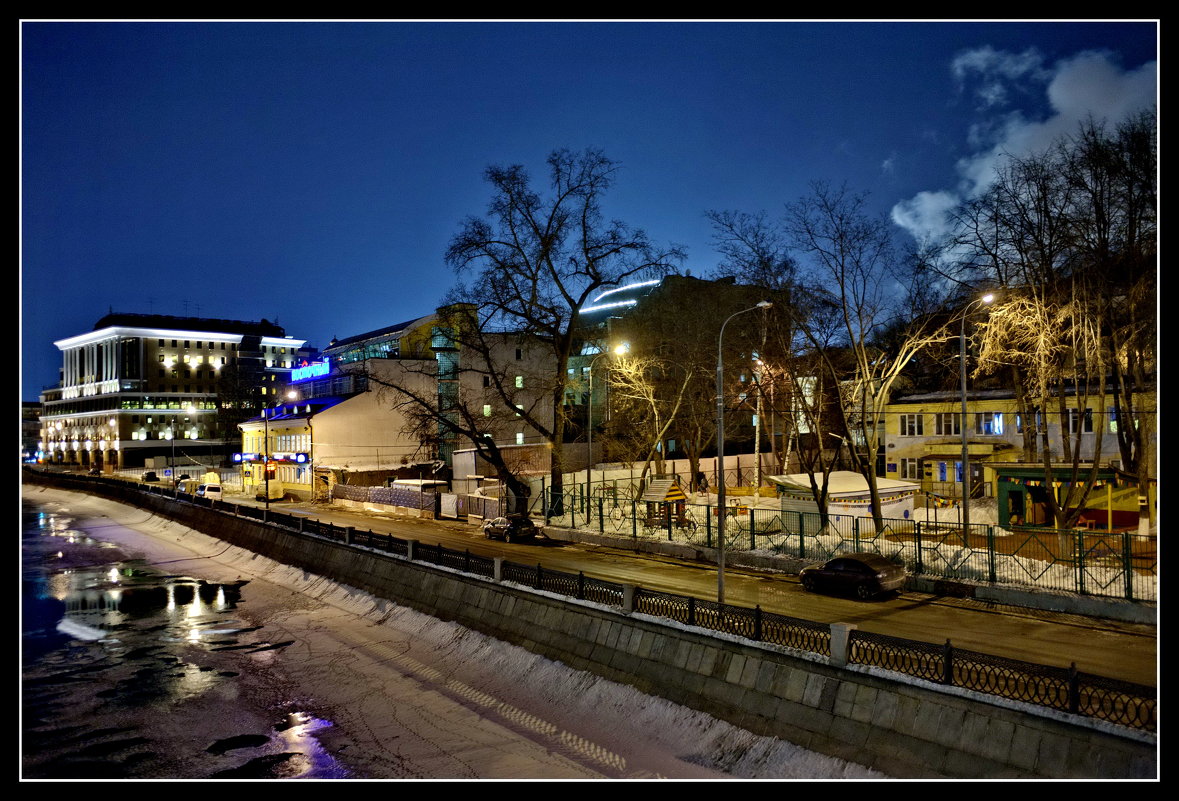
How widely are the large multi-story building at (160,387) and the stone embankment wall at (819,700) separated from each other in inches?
4009

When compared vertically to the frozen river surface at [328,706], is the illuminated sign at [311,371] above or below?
above

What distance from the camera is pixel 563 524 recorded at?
3956 centimetres

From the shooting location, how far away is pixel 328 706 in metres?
19.6

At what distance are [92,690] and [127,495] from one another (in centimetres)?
6242

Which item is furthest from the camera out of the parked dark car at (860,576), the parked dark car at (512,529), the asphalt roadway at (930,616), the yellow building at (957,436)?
the yellow building at (957,436)

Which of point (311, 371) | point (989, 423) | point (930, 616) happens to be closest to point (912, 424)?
point (989, 423)

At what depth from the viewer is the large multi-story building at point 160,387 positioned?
120500 millimetres

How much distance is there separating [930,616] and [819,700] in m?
7.23

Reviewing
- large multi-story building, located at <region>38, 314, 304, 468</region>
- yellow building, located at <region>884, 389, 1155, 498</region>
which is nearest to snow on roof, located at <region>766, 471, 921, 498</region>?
yellow building, located at <region>884, 389, 1155, 498</region>

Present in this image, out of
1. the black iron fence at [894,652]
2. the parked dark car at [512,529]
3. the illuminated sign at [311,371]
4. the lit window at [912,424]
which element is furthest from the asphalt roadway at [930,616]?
the illuminated sign at [311,371]

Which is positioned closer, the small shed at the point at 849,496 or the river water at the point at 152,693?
the river water at the point at 152,693

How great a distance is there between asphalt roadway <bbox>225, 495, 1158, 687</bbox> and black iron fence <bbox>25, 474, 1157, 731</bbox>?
2699 millimetres

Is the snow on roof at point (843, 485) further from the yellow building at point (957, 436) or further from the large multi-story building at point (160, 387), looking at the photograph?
the large multi-story building at point (160, 387)
